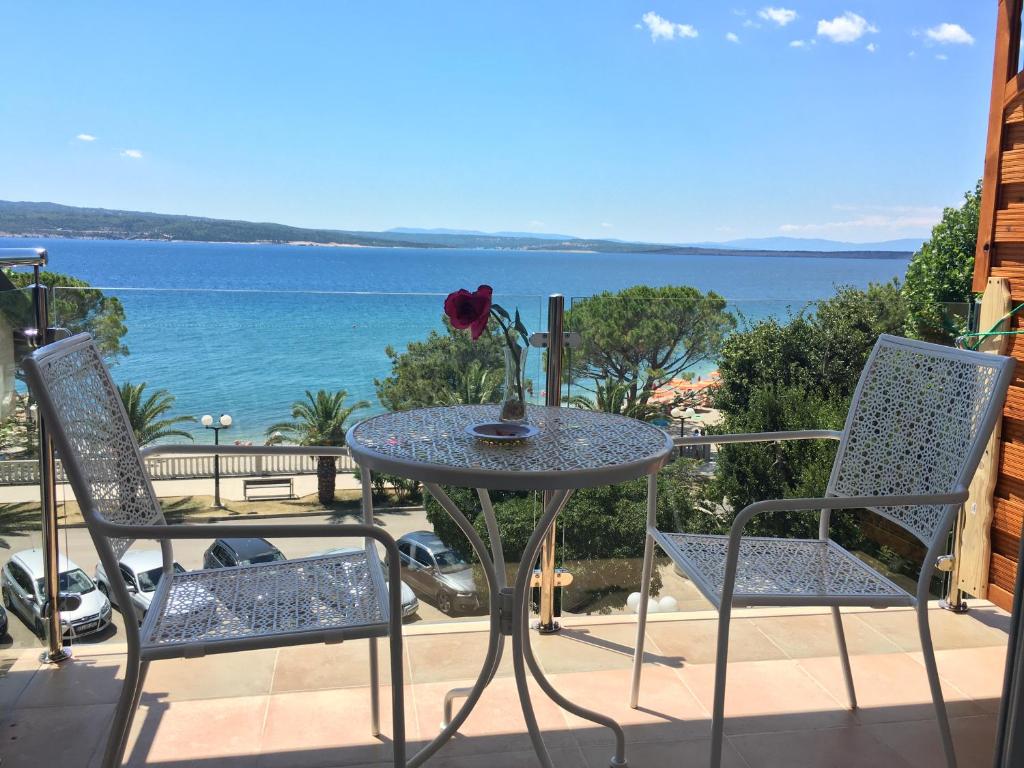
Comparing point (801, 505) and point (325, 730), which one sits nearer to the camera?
point (801, 505)

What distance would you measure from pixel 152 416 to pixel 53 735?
897 millimetres

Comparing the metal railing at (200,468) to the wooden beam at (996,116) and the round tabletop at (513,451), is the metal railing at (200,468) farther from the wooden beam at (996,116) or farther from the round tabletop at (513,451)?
the wooden beam at (996,116)

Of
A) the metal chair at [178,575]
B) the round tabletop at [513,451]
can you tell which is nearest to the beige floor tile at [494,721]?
the metal chair at [178,575]

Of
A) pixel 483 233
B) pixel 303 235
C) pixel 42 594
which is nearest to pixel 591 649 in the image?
pixel 42 594

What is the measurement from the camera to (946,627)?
2604 mm

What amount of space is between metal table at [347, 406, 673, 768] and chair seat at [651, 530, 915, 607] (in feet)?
0.81

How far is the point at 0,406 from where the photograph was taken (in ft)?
6.89

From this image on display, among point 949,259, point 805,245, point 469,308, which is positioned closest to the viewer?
point 469,308

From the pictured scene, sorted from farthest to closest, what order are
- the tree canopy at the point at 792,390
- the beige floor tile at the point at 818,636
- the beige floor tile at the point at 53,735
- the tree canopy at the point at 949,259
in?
1. the tree canopy at the point at 949,259
2. the tree canopy at the point at 792,390
3. the beige floor tile at the point at 818,636
4. the beige floor tile at the point at 53,735

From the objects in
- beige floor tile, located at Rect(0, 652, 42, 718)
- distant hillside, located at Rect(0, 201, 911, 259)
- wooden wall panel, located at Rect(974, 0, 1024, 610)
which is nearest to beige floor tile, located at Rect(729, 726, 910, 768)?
wooden wall panel, located at Rect(974, 0, 1024, 610)

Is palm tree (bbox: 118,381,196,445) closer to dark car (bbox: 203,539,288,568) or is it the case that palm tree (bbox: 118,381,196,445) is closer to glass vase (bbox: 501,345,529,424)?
dark car (bbox: 203,539,288,568)

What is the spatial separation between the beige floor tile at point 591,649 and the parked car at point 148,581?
1.08 metres

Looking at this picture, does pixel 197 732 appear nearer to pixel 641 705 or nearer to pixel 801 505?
pixel 641 705

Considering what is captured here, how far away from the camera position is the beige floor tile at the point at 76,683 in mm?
2037
